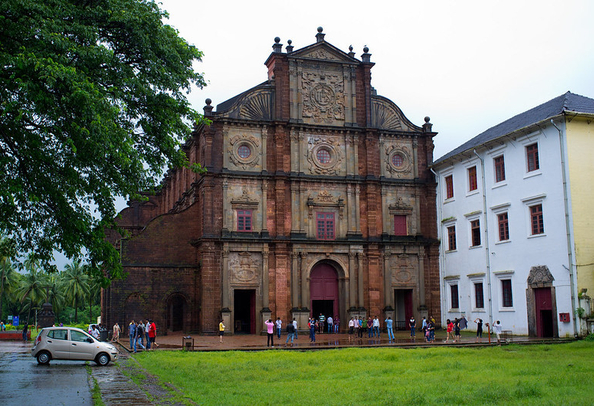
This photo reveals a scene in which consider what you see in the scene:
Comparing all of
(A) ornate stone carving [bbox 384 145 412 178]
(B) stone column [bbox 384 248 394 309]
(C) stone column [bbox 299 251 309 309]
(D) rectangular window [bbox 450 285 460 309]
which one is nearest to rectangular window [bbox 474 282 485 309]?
(D) rectangular window [bbox 450 285 460 309]

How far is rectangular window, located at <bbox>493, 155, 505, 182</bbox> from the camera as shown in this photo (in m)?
36.6

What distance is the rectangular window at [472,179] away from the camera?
3953 centimetres

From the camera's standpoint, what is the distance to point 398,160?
43875 millimetres

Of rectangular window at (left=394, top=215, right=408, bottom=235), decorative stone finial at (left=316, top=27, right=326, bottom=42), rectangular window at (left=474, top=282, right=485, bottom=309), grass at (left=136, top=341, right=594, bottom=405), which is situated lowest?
grass at (left=136, top=341, right=594, bottom=405)

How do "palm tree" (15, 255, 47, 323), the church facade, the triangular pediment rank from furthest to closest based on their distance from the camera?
"palm tree" (15, 255, 47, 323) < the triangular pediment < the church facade

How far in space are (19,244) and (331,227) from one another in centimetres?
2776

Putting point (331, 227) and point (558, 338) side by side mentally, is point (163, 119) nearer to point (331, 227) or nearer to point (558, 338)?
point (558, 338)

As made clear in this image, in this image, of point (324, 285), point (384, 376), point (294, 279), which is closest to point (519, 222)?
point (324, 285)

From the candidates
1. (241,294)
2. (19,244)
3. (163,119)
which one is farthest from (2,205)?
(241,294)

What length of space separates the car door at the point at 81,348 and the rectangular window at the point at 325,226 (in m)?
20.7

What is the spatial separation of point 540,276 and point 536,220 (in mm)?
3082

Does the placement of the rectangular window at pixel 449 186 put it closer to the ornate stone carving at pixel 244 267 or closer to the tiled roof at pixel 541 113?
the tiled roof at pixel 541 113

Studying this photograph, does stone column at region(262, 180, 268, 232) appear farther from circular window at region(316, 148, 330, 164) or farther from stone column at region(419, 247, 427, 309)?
stone column at region(419, 247, 427, 309)

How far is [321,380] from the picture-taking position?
1647cm
